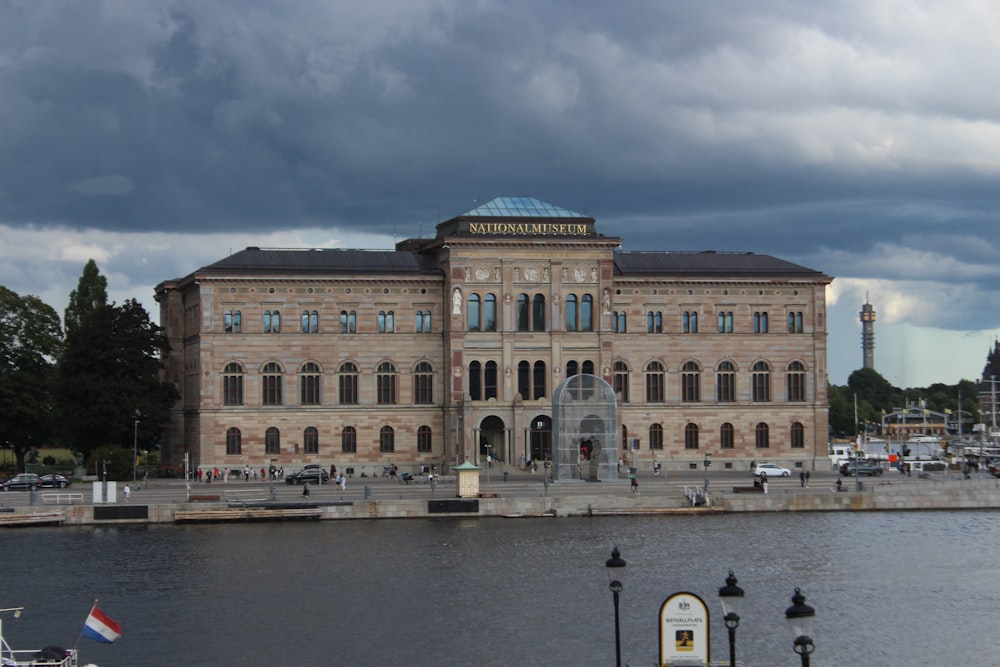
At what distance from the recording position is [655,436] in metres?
118

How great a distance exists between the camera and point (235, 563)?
71375 mm

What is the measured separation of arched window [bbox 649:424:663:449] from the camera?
117812mm

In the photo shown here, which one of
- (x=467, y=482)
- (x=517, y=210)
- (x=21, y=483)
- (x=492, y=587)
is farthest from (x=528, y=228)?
(x=492, y=587)

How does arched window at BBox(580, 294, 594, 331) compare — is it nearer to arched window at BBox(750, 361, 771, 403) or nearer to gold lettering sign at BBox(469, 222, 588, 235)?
gold lettering sign at BBox(469, 222, 588, 235)

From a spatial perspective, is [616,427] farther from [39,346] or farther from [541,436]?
[39,346]

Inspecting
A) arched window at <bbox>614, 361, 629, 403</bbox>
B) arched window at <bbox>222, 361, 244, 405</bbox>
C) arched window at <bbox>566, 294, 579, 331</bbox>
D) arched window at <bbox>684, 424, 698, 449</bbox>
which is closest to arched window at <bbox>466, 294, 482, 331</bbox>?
arched window at <bbox>566, 294, 579, 331</bbox>

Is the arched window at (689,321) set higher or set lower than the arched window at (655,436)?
higher

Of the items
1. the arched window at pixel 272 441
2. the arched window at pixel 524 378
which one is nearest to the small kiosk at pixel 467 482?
the arched window at pixel 524 378

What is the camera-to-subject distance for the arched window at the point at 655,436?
118m

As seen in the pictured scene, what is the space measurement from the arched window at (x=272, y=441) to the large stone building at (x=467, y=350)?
3.9 inches

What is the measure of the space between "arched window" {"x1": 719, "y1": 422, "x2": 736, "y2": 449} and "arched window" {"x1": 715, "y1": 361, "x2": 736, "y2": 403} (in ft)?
6.29

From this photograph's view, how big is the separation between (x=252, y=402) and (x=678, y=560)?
1895 inches

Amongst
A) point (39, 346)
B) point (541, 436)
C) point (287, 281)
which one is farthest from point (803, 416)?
point (39, 346)

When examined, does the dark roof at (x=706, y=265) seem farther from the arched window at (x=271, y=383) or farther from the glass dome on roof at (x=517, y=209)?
the arched window at (x=271, y=383)
